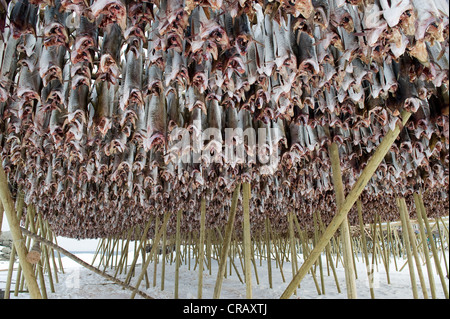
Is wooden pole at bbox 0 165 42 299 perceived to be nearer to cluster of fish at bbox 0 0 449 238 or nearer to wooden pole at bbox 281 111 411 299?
cluster of fish at bbox 0 0 449 238

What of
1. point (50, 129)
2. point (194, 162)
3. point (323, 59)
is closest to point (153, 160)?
point (194, 162)

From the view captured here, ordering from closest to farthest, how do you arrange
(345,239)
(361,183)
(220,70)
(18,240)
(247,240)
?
1. (220,70)
2. (18,240)
3. (361,183)
4. (345,239)
5. (247,240)

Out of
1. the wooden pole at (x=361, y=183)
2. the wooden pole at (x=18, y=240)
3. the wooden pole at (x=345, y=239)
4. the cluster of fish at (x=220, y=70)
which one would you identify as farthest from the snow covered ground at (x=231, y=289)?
the wooden pole at (x=18, y=240)

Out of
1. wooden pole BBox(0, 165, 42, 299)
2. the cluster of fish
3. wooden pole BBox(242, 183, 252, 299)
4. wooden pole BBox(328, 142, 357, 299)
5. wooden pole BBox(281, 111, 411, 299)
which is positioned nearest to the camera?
the cluster of fish

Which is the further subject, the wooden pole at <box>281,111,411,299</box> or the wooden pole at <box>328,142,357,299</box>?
the wooden pole at <box>328,142,357,299</box>

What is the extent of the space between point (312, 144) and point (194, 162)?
1217 millimetres

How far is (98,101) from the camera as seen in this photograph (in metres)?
1.97

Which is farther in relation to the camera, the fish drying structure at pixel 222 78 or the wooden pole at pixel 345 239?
the wooden pole at pixel 345 239
